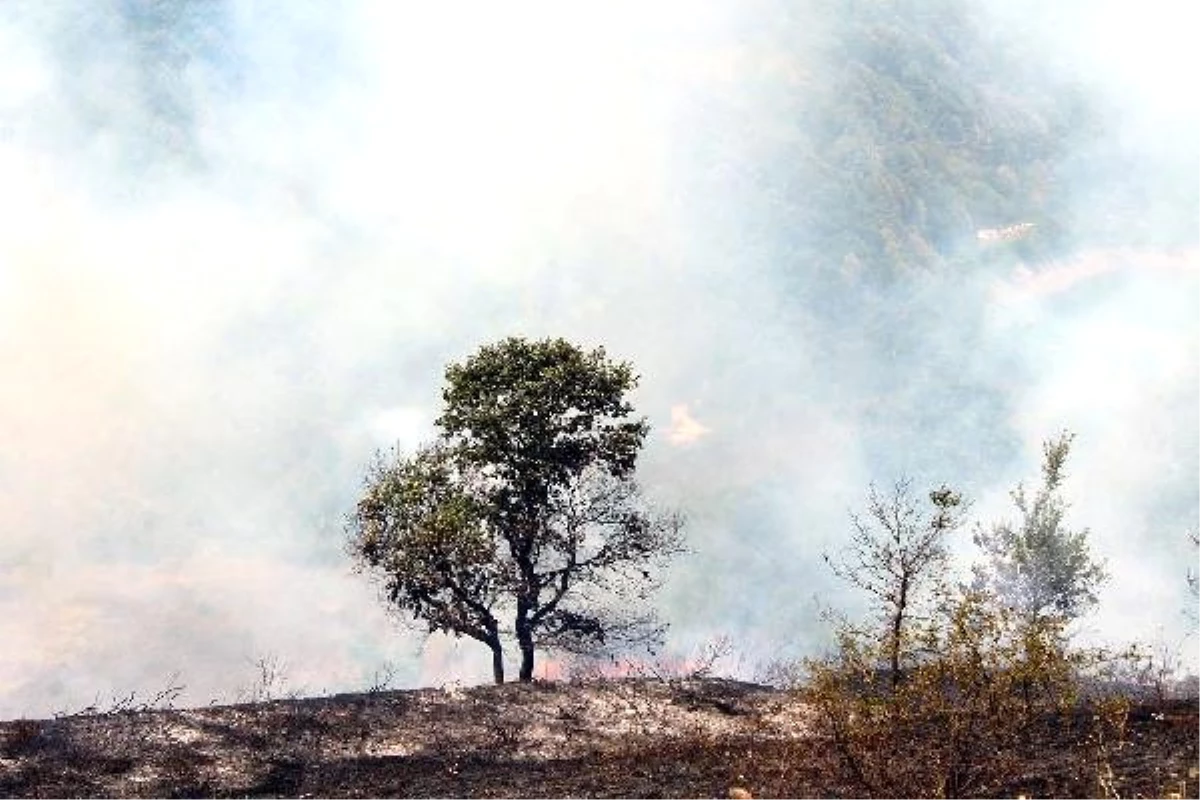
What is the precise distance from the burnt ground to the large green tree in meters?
4.95

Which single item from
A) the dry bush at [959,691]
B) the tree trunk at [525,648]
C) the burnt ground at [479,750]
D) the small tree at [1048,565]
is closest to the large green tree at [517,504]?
the tree trunk at [525,648]

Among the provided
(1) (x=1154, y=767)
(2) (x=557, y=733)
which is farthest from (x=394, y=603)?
(1) (x=1154, y=767)

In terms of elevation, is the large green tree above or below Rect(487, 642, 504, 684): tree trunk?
above

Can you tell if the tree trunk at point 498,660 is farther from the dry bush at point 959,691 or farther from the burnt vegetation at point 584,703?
the dry bush at point 959,691

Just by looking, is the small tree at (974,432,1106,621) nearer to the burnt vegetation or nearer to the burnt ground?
the burnt vegetation

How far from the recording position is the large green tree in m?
37.9

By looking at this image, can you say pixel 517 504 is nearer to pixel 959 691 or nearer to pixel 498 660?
pixel 498 660

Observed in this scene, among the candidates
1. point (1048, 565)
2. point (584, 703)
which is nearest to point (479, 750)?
point (584, 703)

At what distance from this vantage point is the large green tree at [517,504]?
37938 millimetres

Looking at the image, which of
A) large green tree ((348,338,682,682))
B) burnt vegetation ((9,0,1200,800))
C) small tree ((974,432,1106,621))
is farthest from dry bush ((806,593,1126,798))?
small tree ((974,432,1106,621))

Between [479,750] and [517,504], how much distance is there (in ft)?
39.5

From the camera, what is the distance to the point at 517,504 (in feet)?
127

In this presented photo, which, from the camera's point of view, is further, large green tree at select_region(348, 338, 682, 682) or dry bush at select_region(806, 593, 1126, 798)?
large green tree at select_region(348, 338, 682, 682)

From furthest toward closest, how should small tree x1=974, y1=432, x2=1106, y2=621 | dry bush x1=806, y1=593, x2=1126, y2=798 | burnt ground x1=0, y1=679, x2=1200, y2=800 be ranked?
small tree x1=974, y1=432, x2=1106, y2=621
burnt ground x1=0, y1=679, x2=1200, y2=800
dry bush x1=806, y1=593, x2=1126, y2=798
